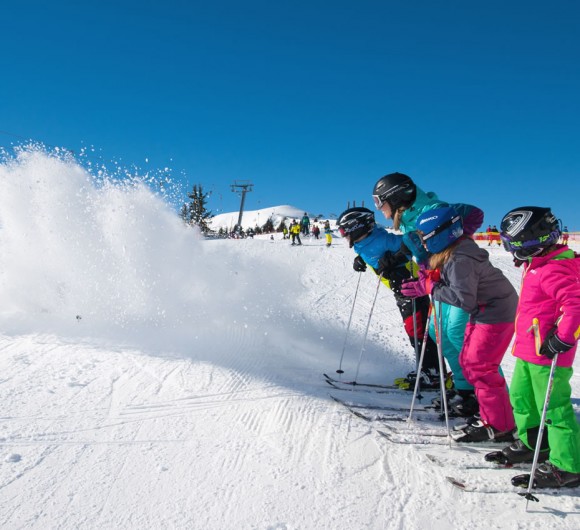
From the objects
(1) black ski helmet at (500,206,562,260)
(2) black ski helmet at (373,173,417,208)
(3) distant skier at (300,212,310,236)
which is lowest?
(1) black ski helmet at (500,206,562,260)

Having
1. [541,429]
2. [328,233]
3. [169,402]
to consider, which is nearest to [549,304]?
[541,429]

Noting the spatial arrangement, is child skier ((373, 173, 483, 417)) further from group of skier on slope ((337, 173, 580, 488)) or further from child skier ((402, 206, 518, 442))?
child skier ((402, 206, 518, 442))

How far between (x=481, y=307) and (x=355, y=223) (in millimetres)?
1666

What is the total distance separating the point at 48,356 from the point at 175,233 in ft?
19.5

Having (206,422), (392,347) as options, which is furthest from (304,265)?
(206,422)

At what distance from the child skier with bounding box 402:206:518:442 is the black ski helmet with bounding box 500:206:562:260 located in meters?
0.35

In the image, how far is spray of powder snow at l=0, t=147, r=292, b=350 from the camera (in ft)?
22.6

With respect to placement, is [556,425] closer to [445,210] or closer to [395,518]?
[395,518]

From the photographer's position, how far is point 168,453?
→ 9.48 ft

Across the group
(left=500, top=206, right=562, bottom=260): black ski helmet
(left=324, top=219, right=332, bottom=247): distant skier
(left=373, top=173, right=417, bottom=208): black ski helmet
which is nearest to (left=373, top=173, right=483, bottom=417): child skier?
(left=373, top=173, right=417, bottom=208): black ski helmet

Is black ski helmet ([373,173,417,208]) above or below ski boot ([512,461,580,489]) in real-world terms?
above

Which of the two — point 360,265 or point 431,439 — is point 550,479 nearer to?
point 431,439

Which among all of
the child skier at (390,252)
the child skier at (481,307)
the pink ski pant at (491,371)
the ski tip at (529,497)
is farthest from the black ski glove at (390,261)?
the ski tip at (529,497)

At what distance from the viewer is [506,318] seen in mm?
3117
